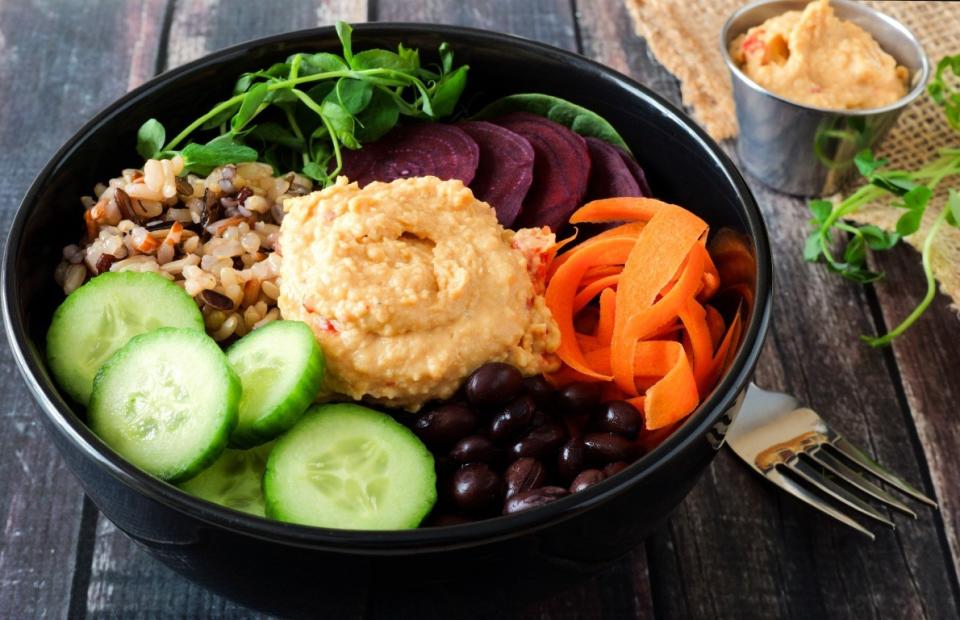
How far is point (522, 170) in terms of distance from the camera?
113 inches

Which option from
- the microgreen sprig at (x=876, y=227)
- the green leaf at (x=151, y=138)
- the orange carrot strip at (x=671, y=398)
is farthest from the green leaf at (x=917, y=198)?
the green leaf at (x=151, y=138)

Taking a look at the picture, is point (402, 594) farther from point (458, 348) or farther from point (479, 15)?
point (479, 15)

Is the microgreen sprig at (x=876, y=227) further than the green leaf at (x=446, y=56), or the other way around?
the microgreen sprig at (x=876, y=227)

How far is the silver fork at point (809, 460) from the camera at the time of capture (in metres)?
2.77

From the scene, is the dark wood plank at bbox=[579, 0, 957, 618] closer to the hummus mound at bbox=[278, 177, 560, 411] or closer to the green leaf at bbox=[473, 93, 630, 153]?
the hummus mound at bbox=[278, 177, 560, 411]

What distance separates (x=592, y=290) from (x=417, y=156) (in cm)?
64

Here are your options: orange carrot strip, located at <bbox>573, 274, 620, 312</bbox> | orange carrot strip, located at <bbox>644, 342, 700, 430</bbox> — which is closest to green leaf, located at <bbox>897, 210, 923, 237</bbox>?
orange carrot strip, located at <bbox>573, 274, 620, 312</bbox>

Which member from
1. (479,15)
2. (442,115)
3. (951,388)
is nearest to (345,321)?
(442,115)

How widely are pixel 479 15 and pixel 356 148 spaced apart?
1.54 meters

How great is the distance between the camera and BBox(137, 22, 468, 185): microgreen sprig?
2805mm

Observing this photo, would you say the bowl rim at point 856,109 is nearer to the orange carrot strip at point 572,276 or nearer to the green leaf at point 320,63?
the orange carrot strip at point 572,276

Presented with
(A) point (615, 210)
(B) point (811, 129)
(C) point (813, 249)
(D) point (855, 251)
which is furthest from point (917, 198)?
(A) point (615, 210)

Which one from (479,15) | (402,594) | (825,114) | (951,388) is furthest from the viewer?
(479,15)

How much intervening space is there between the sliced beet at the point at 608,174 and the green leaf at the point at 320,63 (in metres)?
0.71
